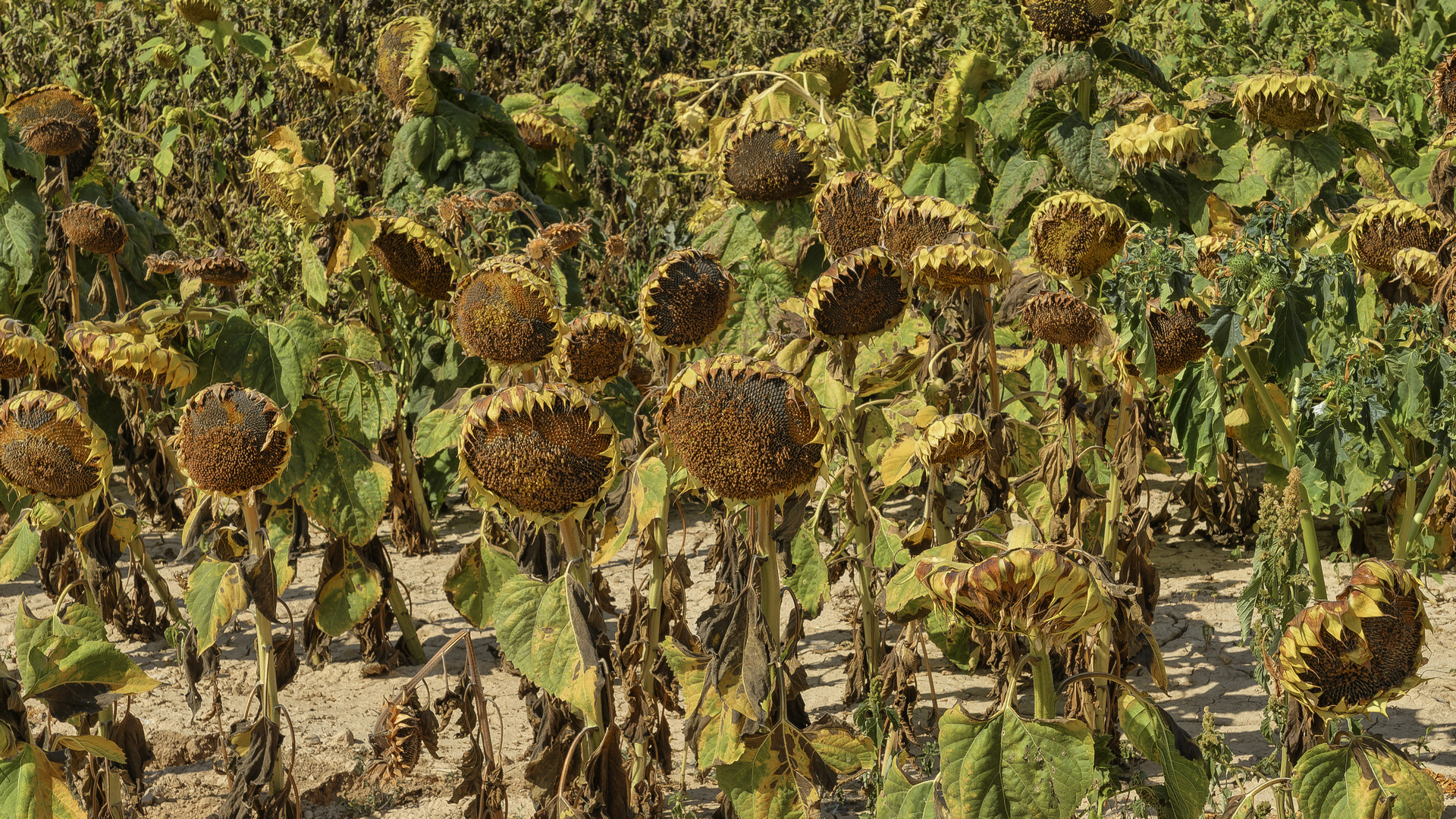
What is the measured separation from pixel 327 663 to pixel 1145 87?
3.57 m

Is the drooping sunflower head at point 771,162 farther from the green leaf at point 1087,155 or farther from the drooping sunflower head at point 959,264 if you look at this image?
the green leaf at point 1087,155

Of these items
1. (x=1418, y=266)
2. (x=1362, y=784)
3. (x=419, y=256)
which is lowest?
(x=1362, y=784)

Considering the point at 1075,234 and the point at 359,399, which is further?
the point at 359,399

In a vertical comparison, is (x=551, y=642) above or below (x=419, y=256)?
below

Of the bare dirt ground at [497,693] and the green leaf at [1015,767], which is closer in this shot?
the green leaf at [1015,767]

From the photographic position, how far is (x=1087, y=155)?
311cm

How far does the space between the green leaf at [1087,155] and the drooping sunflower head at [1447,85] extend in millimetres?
751

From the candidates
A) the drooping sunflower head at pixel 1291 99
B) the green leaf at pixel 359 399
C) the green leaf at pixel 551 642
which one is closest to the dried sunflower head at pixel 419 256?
the green leaf at pixel 359 399

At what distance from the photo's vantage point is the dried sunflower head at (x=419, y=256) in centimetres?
253

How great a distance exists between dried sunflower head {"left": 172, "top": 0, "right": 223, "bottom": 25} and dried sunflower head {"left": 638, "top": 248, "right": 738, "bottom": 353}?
419cm

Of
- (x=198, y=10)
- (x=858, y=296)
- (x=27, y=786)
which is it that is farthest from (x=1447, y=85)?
(x=198, y=10)

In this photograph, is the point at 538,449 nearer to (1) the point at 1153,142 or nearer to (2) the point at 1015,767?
(2) the point at 1015,767

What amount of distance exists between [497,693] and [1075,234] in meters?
1.69

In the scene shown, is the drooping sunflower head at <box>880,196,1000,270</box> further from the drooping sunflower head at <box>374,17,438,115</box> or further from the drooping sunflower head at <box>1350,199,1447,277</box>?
the drooping sunflower head at <box>374,17,438,115</box>
